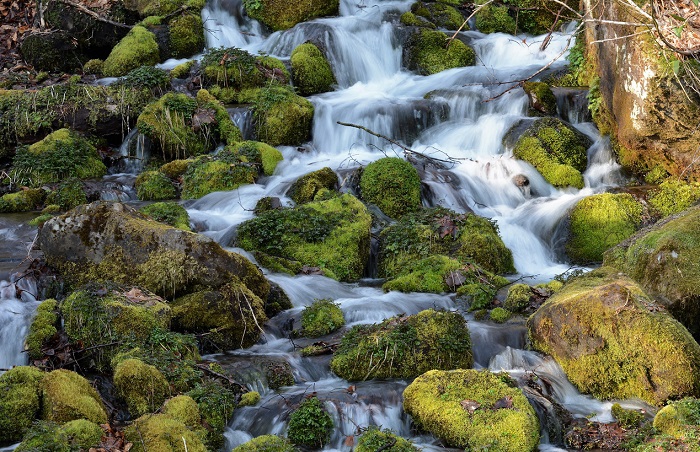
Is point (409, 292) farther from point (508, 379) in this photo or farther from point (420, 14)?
point (420, 14)

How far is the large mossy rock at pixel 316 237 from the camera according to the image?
31.9ft

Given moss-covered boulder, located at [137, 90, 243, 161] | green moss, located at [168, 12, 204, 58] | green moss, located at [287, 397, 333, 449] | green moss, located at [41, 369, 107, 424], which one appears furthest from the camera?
green moss, located at [168, 12, 204, 58]

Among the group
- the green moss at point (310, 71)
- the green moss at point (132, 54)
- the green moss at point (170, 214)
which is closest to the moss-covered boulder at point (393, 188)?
the green moss at point (170, 214)

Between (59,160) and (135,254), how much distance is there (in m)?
5.52

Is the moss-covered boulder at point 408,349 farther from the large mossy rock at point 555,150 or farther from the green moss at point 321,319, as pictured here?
the large mossy rock at point 555,150

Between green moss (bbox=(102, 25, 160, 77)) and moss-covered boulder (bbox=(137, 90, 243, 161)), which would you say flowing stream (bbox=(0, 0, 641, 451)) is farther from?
green moss (bbox=(102, 25, 160, 77))

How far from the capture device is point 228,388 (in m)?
6.44

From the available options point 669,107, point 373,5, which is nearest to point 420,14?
point 373,5

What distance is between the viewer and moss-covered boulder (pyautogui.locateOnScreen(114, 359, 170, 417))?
5.89m

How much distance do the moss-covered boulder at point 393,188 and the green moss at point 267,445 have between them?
6046mm

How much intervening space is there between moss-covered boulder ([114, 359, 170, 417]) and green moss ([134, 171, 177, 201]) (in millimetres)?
6222

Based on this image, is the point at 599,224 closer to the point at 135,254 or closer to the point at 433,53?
the point at 135,254

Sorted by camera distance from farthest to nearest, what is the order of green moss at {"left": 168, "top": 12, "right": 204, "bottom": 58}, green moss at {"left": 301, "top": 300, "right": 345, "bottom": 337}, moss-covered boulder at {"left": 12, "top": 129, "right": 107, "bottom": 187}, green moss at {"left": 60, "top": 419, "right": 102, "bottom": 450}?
1. green moss at {"left": 168, "top": 12, "right": 204, "bottom": 58}
2. moss-covered boulder at {"left": 12, "top": 129, "right": 107, "bottom": 187}
3. green moss at {"left": 301, "top": 300, "right": 345, "bottom": 337}
4. green moss at {"left": 60, "top": 419, "right": 102, "bottom": 450}

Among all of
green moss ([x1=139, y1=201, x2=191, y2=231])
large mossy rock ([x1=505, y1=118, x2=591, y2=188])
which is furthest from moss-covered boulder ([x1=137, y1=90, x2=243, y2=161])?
large mossy rock ([x1=505, y1=118, x2=591, y2=188])
